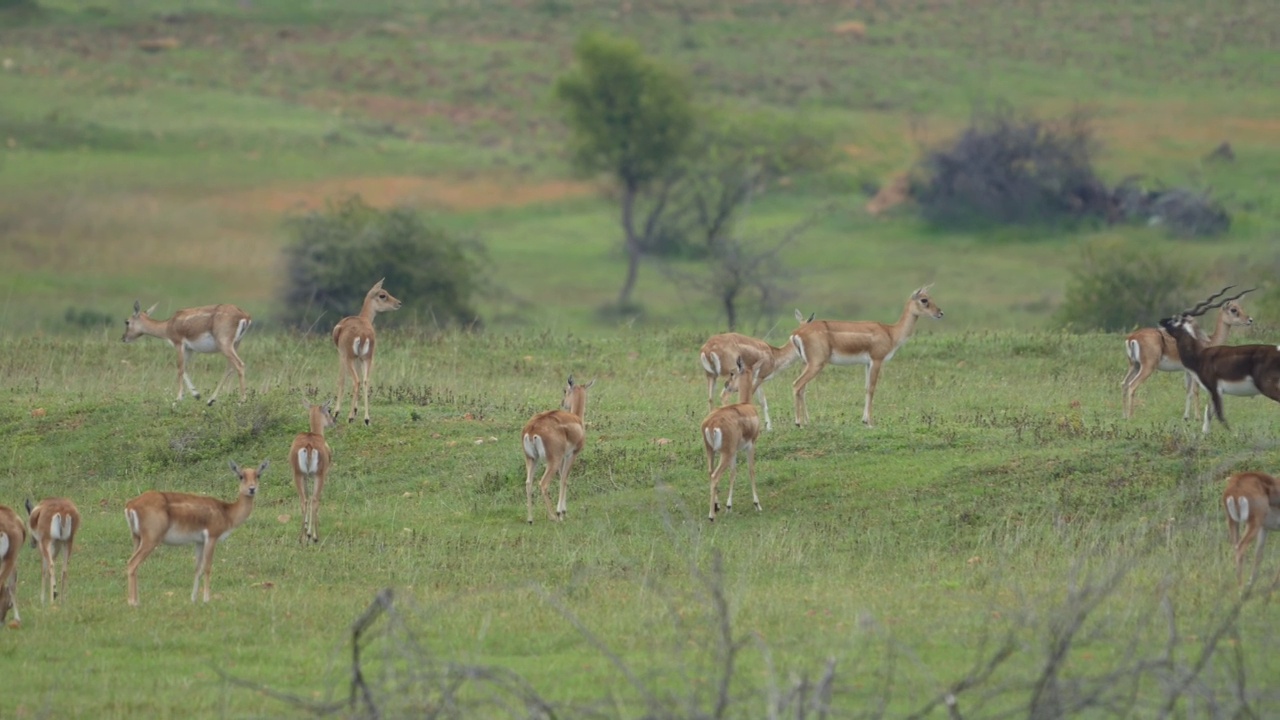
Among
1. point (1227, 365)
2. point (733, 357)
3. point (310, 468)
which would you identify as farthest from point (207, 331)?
point (1227, 365)

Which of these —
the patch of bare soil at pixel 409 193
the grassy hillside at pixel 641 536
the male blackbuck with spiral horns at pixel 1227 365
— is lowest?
the grassy hillside at pixel 641 536

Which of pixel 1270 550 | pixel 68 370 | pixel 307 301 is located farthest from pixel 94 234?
pixel 1270 550

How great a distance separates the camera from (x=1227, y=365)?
15.1m

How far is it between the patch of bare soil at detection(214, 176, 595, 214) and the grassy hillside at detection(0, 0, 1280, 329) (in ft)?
0.37

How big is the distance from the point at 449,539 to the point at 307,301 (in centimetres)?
1772

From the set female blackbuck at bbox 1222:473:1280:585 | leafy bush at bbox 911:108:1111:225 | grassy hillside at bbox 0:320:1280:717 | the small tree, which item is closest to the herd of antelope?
female blackbuck at bbox 1222:473:1280:585

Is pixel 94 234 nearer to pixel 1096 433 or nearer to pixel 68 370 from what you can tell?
pixel 68 370

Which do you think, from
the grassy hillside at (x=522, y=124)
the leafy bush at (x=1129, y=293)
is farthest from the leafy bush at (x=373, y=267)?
the leafy bush at (x=1129, y=293)

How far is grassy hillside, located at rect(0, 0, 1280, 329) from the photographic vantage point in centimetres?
3722

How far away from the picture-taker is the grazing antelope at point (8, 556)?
34.7 feet

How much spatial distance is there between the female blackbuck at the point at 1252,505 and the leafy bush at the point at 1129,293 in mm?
16189

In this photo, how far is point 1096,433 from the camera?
50.7ft

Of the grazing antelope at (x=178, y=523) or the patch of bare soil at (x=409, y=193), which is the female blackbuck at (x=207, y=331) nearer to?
the grazing antelope at (x=178, y=523)

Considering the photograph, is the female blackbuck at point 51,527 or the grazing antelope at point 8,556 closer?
the grazing antelope at point 8,556
